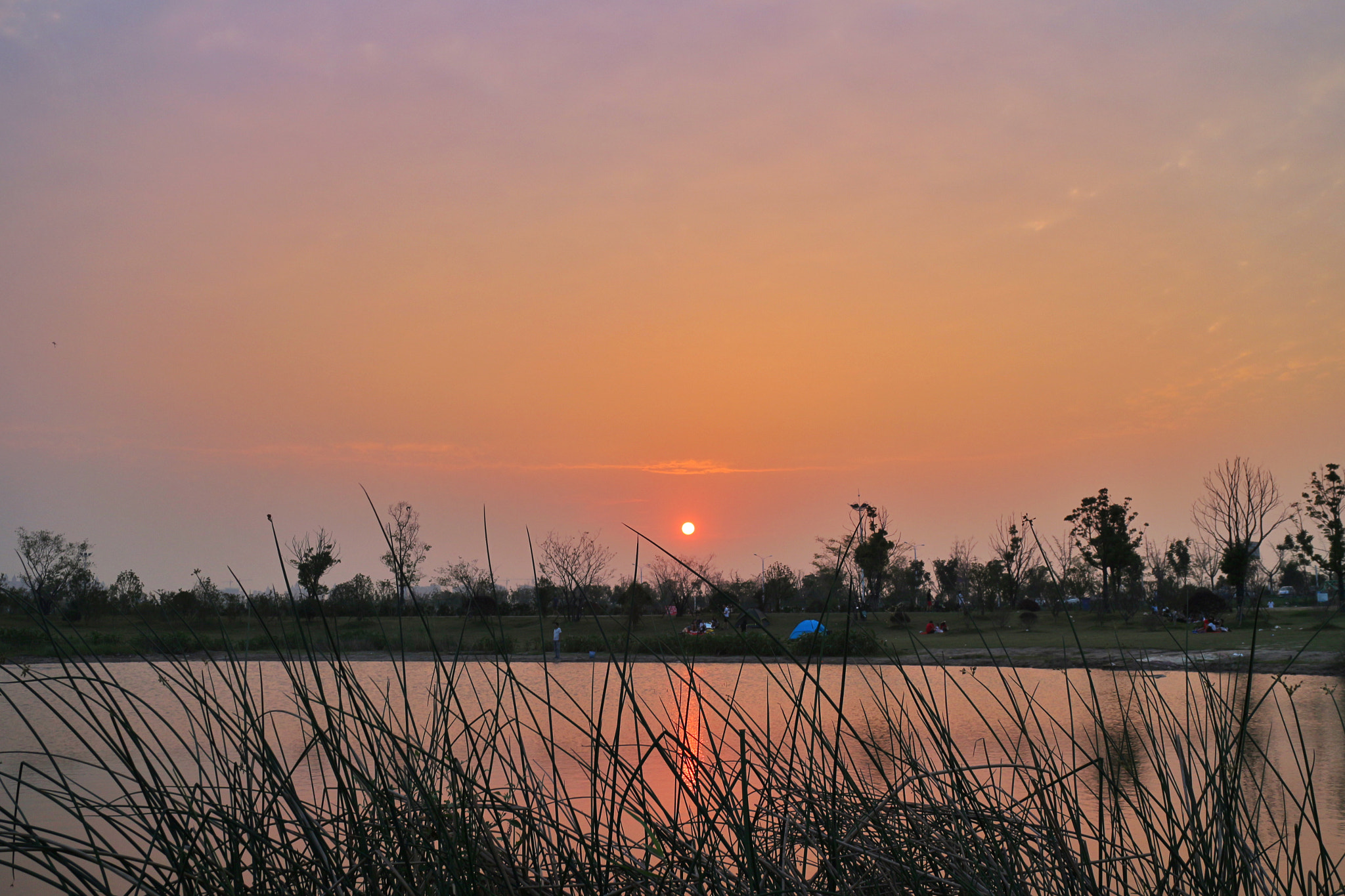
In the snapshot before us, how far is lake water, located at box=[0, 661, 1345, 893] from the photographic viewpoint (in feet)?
5.48

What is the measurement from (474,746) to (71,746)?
928 cm

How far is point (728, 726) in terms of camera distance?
293 centimetres

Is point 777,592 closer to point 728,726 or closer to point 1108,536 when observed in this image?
point 1108,536

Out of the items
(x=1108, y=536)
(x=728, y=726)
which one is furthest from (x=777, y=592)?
(x=728, y=726)

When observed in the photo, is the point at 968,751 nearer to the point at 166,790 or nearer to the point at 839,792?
the point at 839,792

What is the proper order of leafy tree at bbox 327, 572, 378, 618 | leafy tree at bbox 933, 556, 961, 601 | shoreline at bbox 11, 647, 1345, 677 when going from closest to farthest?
leafy tree at bbox 327, 572, 378, 618, shoreline at bbox 11, 647, 1345, 677, leafy tree at bbox 933, 556, 961, 601

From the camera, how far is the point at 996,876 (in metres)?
1.55

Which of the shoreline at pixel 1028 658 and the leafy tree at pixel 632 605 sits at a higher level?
the leafy tree at pixel 632 605

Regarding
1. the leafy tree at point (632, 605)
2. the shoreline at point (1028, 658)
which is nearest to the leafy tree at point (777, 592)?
the shoreline at point (1028, 658)

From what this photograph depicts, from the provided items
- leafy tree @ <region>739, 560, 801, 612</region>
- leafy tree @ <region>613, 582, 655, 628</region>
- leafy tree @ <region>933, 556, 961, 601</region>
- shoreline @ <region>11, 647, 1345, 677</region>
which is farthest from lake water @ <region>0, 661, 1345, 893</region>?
leafy tree @ <region>933, 556, 961, 601</region>

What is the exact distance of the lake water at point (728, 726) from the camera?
5.48 ft

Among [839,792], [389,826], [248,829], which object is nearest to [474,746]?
[389,826]

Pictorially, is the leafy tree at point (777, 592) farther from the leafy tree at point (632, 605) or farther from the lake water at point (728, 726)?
the leafy tree at point (632, 605)

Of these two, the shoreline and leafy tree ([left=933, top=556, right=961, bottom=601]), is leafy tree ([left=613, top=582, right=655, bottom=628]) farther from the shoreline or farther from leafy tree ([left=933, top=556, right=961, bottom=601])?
leafy tree ([left=933, top=556, right=961, bottom=601])
